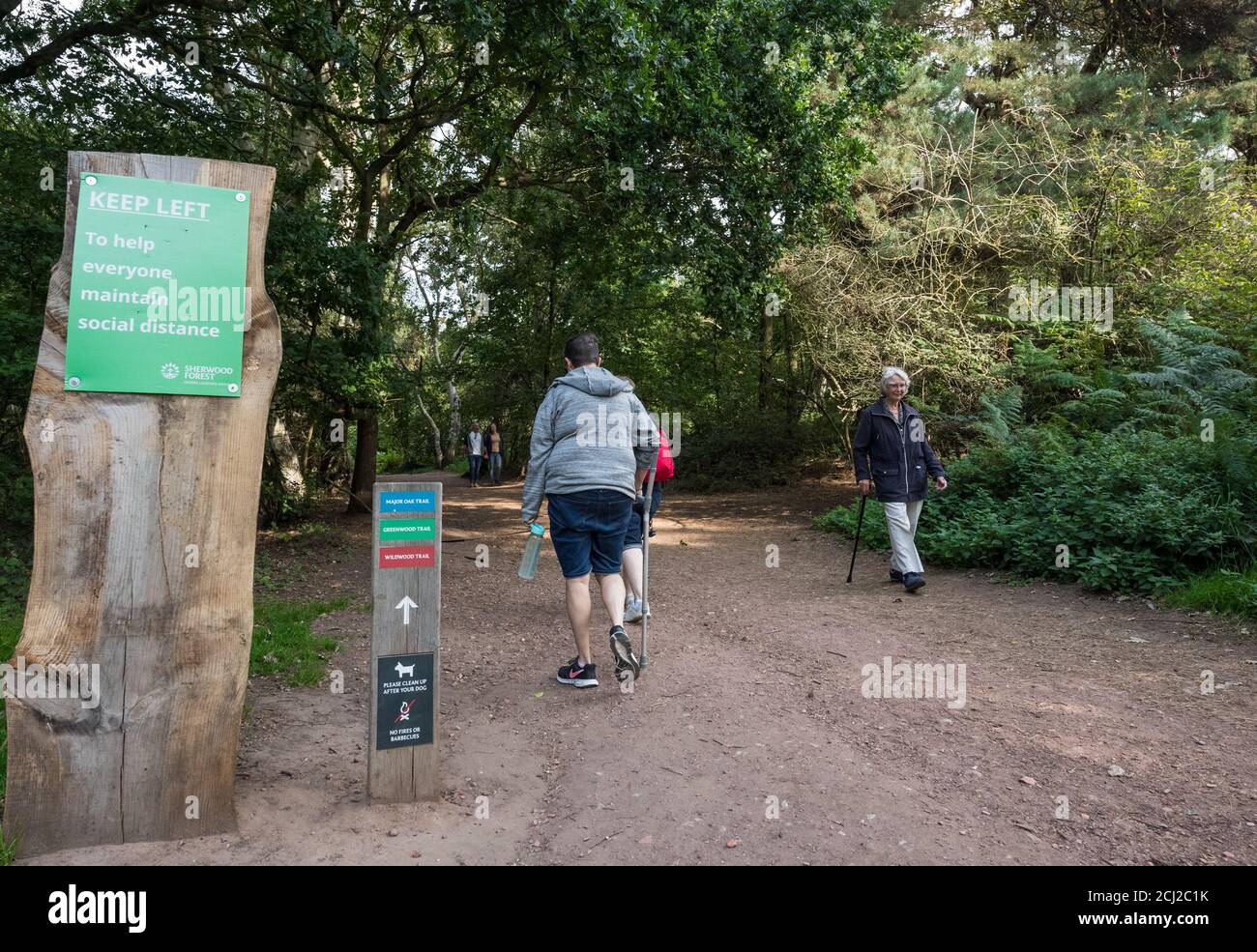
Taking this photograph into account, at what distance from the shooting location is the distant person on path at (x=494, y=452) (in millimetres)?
24281

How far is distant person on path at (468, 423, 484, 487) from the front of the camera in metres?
25.2

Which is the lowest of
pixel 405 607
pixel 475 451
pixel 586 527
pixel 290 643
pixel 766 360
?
pixel 290 643

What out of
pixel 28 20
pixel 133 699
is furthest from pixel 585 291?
pixel 133 699

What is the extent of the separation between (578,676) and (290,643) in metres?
2.27

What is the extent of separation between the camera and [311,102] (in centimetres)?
910

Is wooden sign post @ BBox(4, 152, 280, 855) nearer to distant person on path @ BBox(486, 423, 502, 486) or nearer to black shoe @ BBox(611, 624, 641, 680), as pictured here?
black shoe @ BBox(611, 624, 641, 680)

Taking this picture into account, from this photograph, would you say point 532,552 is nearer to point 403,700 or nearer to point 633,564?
point 403,700

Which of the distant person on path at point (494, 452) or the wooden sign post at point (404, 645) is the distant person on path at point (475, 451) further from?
the wooden sign post at point (404, 645)

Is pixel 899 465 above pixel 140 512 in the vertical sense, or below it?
above

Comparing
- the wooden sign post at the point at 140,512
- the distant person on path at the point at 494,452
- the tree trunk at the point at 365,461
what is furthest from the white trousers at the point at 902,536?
the distant person on path at the point at 494,452

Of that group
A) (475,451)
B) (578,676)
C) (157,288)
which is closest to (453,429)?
(475,451)

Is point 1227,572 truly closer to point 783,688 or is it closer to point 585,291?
point 783,688

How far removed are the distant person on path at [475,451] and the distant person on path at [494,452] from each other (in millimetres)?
293

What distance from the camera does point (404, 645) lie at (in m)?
3.56
